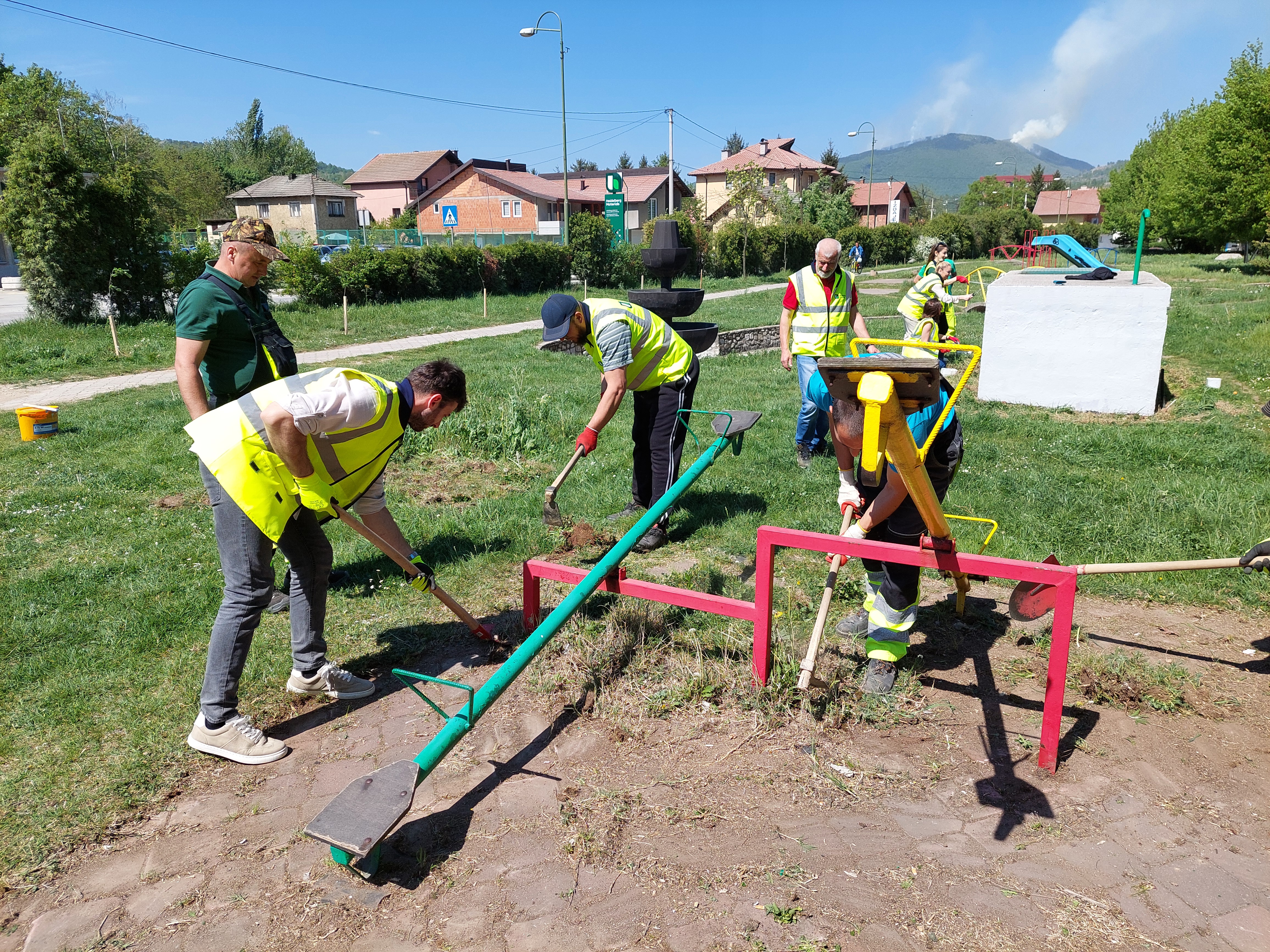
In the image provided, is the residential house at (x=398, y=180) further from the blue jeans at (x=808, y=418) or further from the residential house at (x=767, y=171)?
the blue jeans at (x=808, y=418)

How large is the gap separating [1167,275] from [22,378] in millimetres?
28080

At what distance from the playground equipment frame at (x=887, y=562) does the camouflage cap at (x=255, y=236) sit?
198cm

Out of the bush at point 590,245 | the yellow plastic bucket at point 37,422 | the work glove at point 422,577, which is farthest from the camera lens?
the bush at point 590,245

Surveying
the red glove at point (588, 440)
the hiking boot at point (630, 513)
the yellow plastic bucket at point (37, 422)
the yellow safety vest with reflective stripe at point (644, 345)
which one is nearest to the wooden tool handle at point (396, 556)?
the red glove at point (588, 440)

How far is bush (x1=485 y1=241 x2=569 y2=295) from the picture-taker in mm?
23828

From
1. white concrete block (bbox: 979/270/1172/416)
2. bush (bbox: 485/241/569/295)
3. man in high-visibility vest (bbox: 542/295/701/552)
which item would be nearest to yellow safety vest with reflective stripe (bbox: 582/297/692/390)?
man in high-visibility vest (bbox: 542/295/701/552)

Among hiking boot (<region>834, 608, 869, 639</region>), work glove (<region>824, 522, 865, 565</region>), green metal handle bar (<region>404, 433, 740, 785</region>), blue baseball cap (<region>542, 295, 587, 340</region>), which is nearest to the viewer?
green metal handle bar (<region>404, 433, 740, 785</region>)

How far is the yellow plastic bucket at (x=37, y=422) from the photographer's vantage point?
7762 mm

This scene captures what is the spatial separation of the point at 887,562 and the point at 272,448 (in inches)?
91.2

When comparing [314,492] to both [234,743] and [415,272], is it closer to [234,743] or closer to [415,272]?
→ [234,743]

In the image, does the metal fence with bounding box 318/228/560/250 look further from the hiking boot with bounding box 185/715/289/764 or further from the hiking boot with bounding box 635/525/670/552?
the hiking boot with bounding box 185/715/289/764

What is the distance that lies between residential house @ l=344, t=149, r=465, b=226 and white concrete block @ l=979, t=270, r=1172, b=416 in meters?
57.3

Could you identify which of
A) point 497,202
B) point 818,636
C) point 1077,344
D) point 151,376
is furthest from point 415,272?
point 497,202

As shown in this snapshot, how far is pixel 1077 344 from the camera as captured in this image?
868 cm
